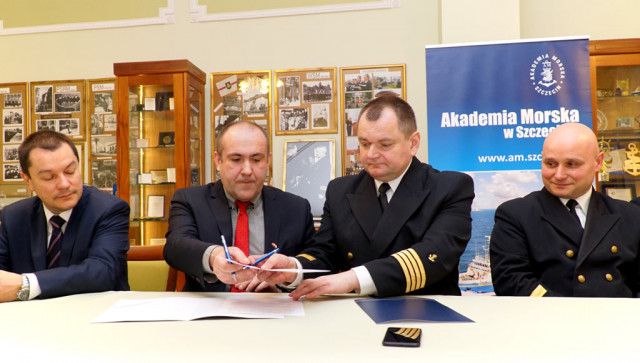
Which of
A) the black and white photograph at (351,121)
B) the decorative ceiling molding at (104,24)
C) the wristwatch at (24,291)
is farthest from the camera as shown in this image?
the decorative ceiling molding at (104,24)

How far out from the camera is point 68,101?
528 cm

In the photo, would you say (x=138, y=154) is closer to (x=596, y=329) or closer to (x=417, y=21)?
(x=417, y=21)

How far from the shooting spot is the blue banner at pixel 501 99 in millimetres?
3658

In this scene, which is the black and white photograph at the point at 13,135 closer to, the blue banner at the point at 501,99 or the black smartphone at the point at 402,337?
the blue banner at the point at 501,99

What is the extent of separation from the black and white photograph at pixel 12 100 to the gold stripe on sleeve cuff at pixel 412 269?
519 centimetres

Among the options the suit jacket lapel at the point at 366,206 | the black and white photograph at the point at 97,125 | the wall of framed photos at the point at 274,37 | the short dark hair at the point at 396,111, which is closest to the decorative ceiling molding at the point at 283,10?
the wall of framed photos at the point at 274,37

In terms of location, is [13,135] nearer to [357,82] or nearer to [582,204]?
[357,82]

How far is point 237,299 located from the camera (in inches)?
66.1

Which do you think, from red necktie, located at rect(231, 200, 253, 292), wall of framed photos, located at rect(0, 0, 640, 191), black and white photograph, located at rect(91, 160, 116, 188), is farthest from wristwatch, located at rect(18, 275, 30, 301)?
black and white photograph, located at rect(91, 160, 116, 188)

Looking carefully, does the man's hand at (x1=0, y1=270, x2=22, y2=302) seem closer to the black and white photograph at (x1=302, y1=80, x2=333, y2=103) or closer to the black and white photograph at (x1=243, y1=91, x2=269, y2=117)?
the black and white photograph at (x1=243, y1=91, x2=269, y2=117)

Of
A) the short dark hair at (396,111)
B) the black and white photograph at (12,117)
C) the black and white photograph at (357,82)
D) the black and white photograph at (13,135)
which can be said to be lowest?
the short dark hair at (396,111)

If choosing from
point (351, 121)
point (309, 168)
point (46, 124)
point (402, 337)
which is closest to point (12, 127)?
point (46, 124)

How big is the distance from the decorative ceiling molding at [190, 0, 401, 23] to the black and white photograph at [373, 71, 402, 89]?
66 cm

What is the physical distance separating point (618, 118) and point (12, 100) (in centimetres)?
619
